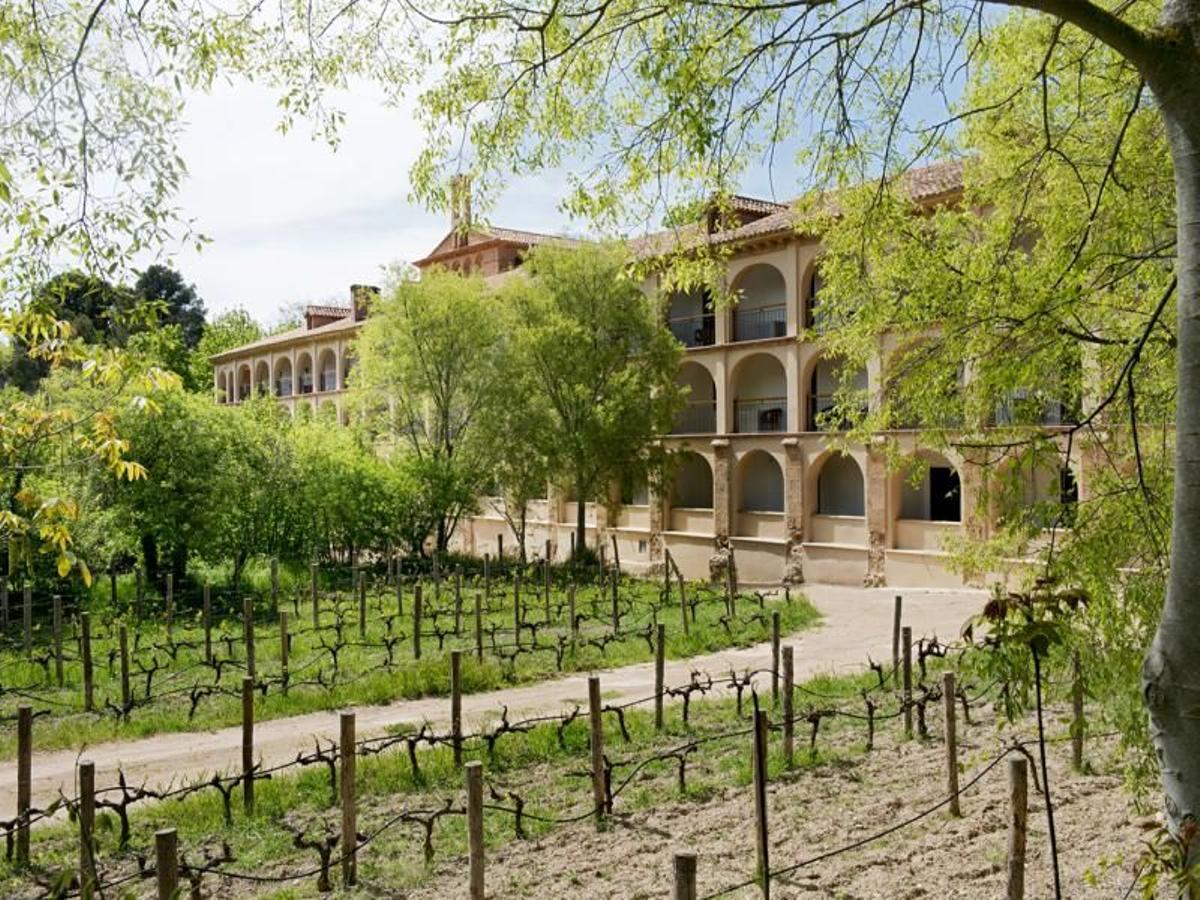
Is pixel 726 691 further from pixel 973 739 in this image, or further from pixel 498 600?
pixel 498 600

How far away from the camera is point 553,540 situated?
3756 cm

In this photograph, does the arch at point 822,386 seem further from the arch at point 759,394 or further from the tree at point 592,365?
the tree at point 592,365

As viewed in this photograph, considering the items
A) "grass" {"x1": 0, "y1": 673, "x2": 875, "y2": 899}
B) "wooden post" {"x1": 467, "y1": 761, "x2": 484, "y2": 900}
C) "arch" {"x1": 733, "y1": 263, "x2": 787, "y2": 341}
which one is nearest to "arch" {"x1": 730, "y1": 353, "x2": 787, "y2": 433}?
"arch" {"x1": 733, "y1": 263, "x2": 787, "y2": 341}

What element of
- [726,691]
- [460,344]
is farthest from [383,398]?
[726,691]

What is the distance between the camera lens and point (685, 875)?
4066 millimetres

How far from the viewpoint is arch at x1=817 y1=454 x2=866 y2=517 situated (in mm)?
30953

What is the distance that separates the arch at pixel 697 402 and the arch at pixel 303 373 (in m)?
27.8

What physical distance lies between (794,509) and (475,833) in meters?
24.5

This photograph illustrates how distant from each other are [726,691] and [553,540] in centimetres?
2286

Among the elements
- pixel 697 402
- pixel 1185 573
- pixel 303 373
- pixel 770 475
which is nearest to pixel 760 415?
pixel 770 475

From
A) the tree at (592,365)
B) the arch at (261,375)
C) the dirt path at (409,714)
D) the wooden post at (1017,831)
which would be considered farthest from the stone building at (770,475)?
the arch at (261,375)

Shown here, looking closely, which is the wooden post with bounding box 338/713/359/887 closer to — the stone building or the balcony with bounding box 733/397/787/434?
the stone building

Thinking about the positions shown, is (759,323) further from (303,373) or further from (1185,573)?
(303,373)

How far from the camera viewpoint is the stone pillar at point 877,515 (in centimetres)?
2803
